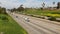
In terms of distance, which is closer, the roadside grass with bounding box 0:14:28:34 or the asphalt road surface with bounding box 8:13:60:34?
the roadside grass with bounding box 0:14:28:34

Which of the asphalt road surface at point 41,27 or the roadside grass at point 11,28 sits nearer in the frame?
the roadside grass at point 11,28

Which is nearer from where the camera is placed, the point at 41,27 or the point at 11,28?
the point at 11,28

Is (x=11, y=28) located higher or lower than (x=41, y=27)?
higher
